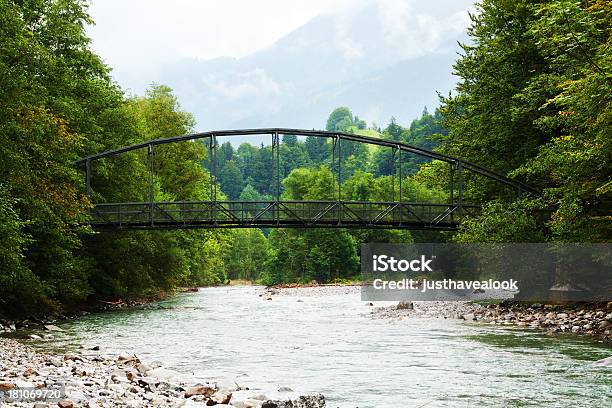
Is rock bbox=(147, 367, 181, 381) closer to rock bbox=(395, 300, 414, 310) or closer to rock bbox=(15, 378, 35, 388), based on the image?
rock bbox=(15, 378, 35, 388)

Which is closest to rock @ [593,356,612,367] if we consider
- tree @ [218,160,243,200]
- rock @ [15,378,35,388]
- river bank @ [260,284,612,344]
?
river bank @ [260,284,612,344]

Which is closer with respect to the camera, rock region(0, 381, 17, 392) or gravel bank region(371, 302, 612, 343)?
rock region(0, 381, 17, 392)

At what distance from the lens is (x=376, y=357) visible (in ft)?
53.4

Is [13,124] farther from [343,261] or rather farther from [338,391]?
[343,261]

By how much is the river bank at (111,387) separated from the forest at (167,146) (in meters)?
6.50

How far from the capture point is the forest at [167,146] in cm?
1973

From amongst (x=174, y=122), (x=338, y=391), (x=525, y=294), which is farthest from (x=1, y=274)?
Result: (x=174, y=122)

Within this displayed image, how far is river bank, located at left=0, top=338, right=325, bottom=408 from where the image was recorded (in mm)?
9391

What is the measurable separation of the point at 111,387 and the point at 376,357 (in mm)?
7141

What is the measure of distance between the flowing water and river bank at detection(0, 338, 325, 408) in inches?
46.5

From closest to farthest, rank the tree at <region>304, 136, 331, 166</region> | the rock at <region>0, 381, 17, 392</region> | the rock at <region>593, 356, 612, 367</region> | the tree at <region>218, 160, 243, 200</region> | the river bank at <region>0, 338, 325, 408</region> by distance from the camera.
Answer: the rock at <region>0, 381, 17, 392</region> < the river bank at <region>0, 338, 325, 408</region> < the rock at <region>593, 356, 612, 367</region> < the tree at <region>218, 160, 243, 200</region> < the tree at <region>304, 136, 331, 166</region>

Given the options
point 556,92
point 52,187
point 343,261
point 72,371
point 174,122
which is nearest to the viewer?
point 72,371

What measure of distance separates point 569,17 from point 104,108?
22.2m

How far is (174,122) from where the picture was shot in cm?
5191
